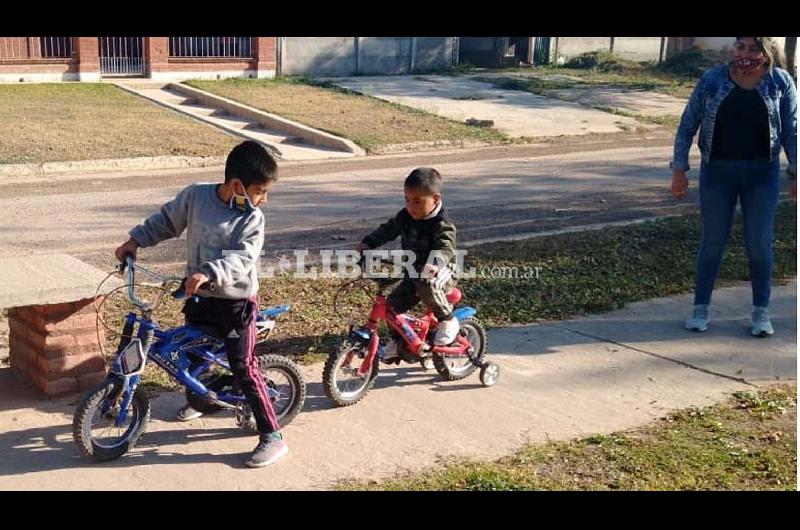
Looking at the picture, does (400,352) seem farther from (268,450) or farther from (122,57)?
(122,57)

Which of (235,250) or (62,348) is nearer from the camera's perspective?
(235,250)

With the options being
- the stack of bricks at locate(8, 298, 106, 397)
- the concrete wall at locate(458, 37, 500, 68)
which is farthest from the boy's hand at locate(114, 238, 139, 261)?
the concrete wall at locate(458, 37, 500, 68)

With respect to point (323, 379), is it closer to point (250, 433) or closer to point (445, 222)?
point (250, 433)

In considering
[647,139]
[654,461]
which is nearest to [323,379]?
[654,461]

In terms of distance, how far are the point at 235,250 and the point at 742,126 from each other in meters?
3.70

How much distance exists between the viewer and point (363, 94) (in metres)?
24.7

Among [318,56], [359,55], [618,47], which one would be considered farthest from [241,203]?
[618,47]

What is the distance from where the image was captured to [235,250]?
4.79m

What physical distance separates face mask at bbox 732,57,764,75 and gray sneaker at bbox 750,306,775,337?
63.4 inches

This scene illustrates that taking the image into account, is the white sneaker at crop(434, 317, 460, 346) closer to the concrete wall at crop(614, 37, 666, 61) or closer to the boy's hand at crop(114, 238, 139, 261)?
the boy's hand at crop(114, 238, 139, 261)

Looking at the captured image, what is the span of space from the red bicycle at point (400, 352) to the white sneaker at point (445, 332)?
0.03m

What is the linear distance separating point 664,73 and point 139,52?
1638 cm

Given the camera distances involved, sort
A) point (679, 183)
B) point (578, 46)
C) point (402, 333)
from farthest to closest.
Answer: point (578, 46), point (679, 183), point (402, 333)

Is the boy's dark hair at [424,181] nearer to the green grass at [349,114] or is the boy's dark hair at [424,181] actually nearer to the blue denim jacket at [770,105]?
the blue denim jacket at [770,105]
